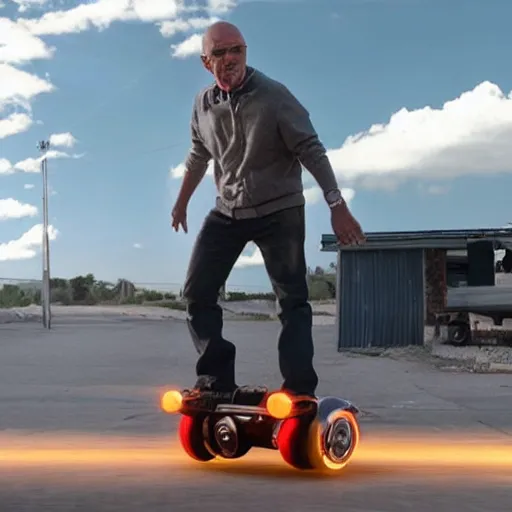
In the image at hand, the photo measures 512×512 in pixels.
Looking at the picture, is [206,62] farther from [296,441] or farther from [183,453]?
[183,453]

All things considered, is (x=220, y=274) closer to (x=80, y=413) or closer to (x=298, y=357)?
(x=298, y=357)

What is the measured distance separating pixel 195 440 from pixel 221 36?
167 cm

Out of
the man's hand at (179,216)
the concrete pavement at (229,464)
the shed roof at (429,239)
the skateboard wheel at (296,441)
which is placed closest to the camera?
the concrete pavement at (229,464)

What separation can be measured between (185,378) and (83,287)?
25584 mm

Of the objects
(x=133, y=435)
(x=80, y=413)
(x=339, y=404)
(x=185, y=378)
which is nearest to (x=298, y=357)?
(x=339, y=404)

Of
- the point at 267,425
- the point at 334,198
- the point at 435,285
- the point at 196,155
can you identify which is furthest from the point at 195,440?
the point at 435,285

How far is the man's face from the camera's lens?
11.0ft

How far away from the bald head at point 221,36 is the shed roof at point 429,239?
510 inches

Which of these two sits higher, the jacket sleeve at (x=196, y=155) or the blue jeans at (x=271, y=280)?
the jacket sleeve at (x=196, y=155)

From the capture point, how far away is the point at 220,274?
3449mm

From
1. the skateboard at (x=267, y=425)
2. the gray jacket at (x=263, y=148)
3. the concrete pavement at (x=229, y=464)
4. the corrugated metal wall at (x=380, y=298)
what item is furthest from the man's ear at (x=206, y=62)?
the corrugated metal wall at (x=380, y=298)

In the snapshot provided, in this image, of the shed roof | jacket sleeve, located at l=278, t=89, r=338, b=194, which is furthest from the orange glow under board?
the shed roof

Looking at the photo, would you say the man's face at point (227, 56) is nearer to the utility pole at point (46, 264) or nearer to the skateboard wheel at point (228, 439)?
the skateboard wheel at point (228, 439)

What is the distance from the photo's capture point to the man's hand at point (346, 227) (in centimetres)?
314
